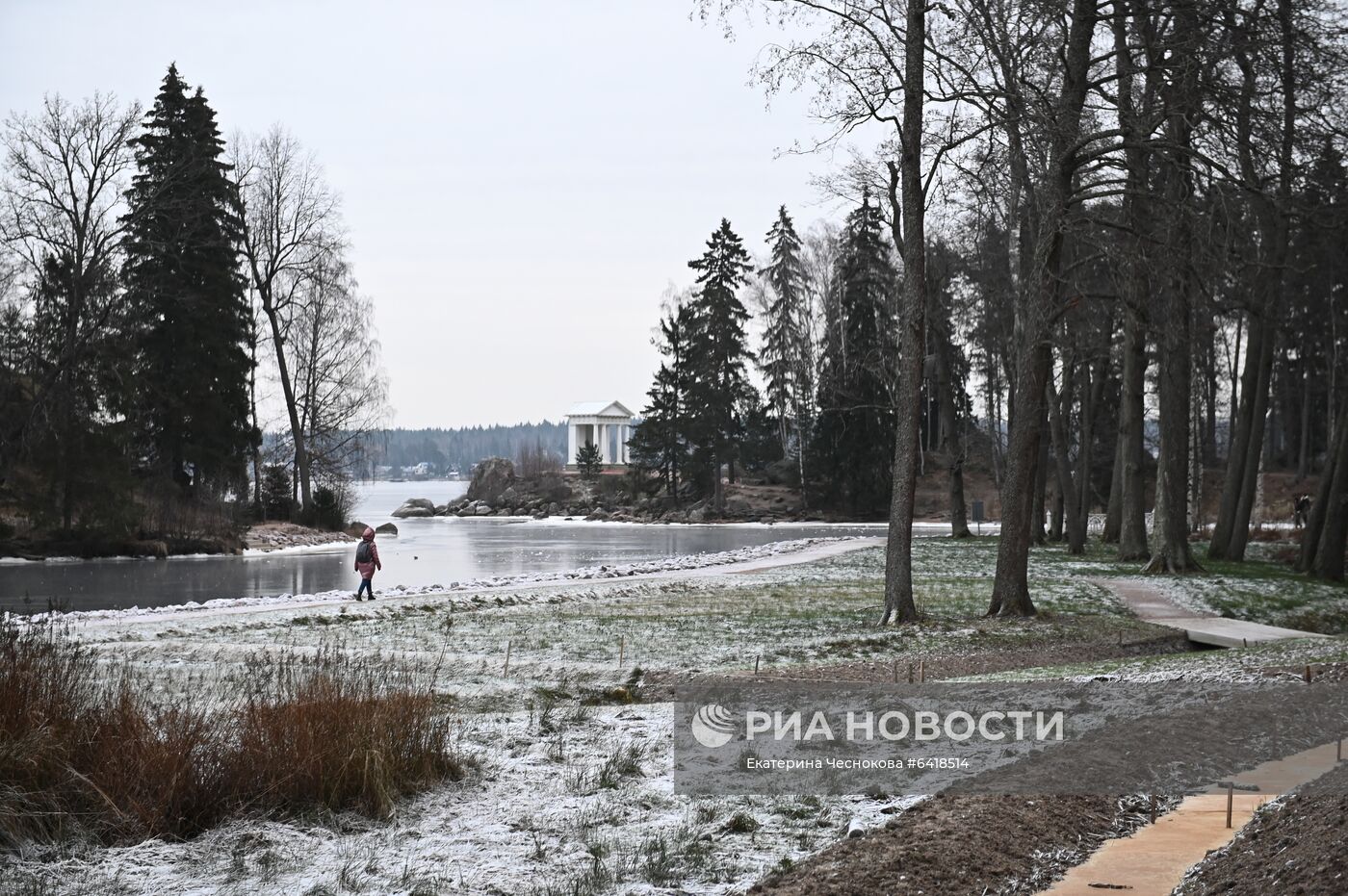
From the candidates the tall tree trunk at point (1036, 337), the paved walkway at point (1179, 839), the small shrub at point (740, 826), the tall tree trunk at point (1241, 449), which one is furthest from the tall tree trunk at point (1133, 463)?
the small shrub at point (740, 826)

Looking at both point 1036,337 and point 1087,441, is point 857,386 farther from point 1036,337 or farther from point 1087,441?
point 1036,337

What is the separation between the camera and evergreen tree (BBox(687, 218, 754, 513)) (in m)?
68.4

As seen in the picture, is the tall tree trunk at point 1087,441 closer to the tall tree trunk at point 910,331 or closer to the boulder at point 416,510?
the tall tree trunk at point 910,331

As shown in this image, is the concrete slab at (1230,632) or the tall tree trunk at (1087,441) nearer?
the concrete slab at (1230,632)

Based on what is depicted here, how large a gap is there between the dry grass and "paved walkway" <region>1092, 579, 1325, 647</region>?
1022 centimetres

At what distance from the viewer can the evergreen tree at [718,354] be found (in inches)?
2692

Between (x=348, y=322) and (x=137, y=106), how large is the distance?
16.4m

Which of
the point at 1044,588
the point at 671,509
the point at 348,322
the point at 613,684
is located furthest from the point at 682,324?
the point at 613,684

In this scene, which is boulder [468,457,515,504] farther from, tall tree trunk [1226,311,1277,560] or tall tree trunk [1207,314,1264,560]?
tall tree trunk [1226,311,1277,560]

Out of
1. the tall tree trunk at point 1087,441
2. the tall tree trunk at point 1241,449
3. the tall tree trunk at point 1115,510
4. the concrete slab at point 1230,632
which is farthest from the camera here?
the tall tree trunk at point 1115,510

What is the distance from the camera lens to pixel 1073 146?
1552 cm

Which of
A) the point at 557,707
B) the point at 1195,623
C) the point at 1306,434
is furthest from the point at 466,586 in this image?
the point at 1306,434

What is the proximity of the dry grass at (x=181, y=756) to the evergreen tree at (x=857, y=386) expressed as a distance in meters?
46.4

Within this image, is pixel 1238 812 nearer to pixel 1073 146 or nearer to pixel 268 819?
pixel 268 819
